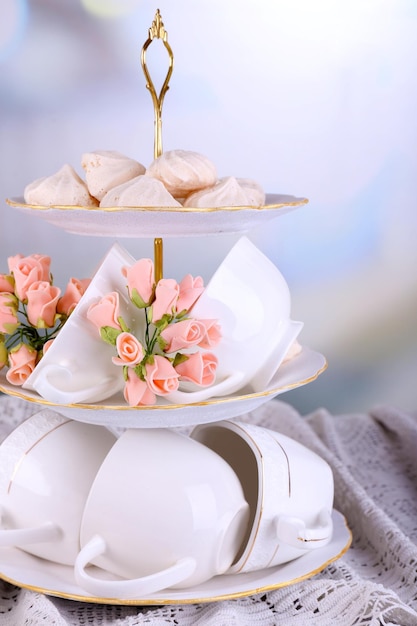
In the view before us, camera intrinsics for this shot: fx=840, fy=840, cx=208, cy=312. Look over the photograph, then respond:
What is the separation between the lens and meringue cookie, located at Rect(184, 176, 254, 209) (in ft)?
2.86

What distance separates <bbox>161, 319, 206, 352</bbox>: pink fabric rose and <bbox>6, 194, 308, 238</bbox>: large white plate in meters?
0.10

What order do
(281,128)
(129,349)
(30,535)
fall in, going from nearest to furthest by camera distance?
1. (129,349)
2. (30,535)
3. (281,128)

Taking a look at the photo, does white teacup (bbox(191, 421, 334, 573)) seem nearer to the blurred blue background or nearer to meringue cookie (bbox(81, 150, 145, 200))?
meringue cookie (bbox(81, 150, 145, 200))

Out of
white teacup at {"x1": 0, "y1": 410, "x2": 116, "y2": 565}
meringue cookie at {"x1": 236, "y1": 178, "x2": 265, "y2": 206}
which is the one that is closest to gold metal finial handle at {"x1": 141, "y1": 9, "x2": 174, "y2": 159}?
meringue cookie at {"x1": 236, "y1": 178, "x2": 265, "y2": 206}

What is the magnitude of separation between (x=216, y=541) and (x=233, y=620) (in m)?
0.08

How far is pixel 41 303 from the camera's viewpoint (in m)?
0.92

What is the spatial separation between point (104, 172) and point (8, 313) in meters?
0.19

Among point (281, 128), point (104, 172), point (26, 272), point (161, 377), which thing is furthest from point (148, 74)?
point (281, 128)

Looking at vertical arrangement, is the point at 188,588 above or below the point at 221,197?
below

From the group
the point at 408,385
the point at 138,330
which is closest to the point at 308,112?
the point at 408,385

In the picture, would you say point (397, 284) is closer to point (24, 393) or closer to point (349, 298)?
point (349, 298)

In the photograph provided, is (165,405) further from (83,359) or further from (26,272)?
(26,272)

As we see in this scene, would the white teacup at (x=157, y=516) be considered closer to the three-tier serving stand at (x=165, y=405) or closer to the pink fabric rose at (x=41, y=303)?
the three-tier serving stand at (x=165, y=405)

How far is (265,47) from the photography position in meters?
1.72
